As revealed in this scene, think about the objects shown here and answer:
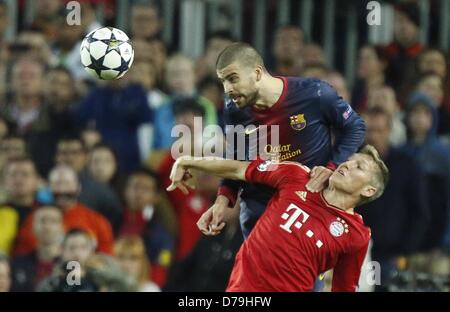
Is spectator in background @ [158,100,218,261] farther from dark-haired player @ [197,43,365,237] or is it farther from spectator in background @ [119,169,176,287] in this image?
dark-haired player @ [197,43,365,237]

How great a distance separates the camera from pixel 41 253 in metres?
13.0

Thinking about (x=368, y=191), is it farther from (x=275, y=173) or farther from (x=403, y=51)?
(x=403, y=51)

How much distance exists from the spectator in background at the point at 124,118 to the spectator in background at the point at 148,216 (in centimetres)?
42

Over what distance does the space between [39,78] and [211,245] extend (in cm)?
298

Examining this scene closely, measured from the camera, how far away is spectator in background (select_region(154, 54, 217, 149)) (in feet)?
46.5

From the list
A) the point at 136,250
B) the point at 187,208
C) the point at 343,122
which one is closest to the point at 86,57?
the point at 343,122

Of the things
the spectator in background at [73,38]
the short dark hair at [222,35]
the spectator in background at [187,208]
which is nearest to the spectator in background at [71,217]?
the spectator in background at [187,208]

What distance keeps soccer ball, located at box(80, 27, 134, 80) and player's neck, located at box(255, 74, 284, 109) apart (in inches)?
41.8

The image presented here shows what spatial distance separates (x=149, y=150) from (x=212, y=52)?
1335 millimetres

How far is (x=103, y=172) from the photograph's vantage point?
1395cm

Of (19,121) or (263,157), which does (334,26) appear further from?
(263,157)

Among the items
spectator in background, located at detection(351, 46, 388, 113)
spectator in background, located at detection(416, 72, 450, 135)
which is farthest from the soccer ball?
spectator in background, located at detection(416, 72, 450, 135)

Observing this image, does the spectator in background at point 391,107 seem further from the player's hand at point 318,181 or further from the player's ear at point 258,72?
the player's hand at point 318,181
